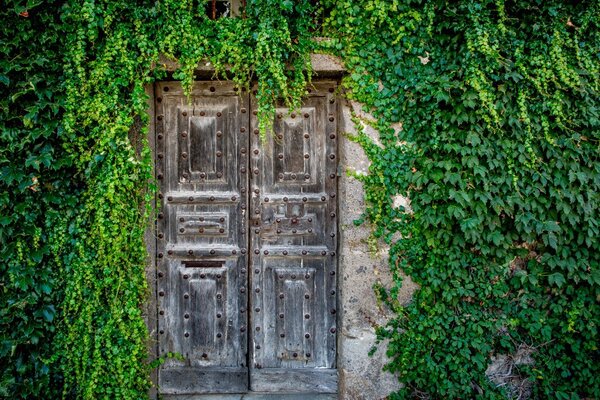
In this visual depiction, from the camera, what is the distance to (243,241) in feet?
11.4

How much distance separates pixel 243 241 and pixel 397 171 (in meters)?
1.24

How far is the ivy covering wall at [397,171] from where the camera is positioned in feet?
10.0

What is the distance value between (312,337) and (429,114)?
1.82 metres

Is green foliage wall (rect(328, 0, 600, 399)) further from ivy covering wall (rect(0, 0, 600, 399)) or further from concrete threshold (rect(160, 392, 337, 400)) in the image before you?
concrete threshold (rect(160, 392, 337, 400))

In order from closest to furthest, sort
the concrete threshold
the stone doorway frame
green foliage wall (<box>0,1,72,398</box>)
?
green foliage wall (<box>0,1,72,398</box>) → the stone doorway frame → the concrete threshold

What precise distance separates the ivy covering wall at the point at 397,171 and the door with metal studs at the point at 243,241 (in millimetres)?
300

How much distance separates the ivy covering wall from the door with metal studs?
0.30 meters

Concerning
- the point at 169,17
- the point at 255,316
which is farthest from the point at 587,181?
the point at 169,17

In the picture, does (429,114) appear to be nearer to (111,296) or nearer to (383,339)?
(383,339)

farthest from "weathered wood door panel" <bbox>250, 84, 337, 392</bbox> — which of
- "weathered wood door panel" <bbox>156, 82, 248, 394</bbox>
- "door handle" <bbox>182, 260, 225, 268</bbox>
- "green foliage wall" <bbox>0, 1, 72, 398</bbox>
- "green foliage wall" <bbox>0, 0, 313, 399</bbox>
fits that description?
"green foliage wall" <bbox>0, 1, 72, 398</bbox>

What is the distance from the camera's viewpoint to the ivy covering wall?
10.0ft

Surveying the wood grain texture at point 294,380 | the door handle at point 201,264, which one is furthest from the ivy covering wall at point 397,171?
the wood grain texture at point 294,380

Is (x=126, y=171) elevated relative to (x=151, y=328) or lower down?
elevated

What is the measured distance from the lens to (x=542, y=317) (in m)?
3.16
